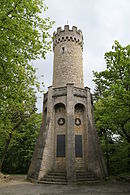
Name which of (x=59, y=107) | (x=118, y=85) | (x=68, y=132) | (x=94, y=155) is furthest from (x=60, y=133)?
(x=118, y=85)

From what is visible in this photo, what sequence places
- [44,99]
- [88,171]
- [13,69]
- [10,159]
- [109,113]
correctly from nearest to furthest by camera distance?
[13,69] → [109,113] → [88,171] → [44,99] → [10,159]

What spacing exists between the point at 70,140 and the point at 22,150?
1332cm

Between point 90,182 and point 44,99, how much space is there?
10733 millimetres

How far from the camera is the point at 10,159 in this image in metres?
26.8

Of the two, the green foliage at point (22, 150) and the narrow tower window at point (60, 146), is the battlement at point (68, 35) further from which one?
the narrow tower window at point (60, 146)

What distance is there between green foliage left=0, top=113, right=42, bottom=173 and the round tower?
8968mm

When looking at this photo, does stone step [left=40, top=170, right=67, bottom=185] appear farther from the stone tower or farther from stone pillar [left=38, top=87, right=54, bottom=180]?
stone pillar [left=38, top=87, right=54, bottom=180]

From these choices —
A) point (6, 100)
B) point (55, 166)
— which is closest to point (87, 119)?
point (55, 166)

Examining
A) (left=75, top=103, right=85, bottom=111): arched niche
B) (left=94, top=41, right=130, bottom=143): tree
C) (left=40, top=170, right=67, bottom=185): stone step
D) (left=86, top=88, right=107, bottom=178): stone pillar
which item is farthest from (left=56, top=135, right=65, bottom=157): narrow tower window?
(left=94, top=41, right=130, bottom=143): tree

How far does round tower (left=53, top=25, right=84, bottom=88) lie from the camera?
64.4ft

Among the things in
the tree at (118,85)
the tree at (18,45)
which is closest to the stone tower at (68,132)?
the tree at (118,85)

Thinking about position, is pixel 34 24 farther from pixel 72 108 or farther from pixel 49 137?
pixel 49 137

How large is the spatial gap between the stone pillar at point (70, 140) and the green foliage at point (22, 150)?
33.5 feet

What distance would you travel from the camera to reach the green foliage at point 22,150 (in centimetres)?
2522
